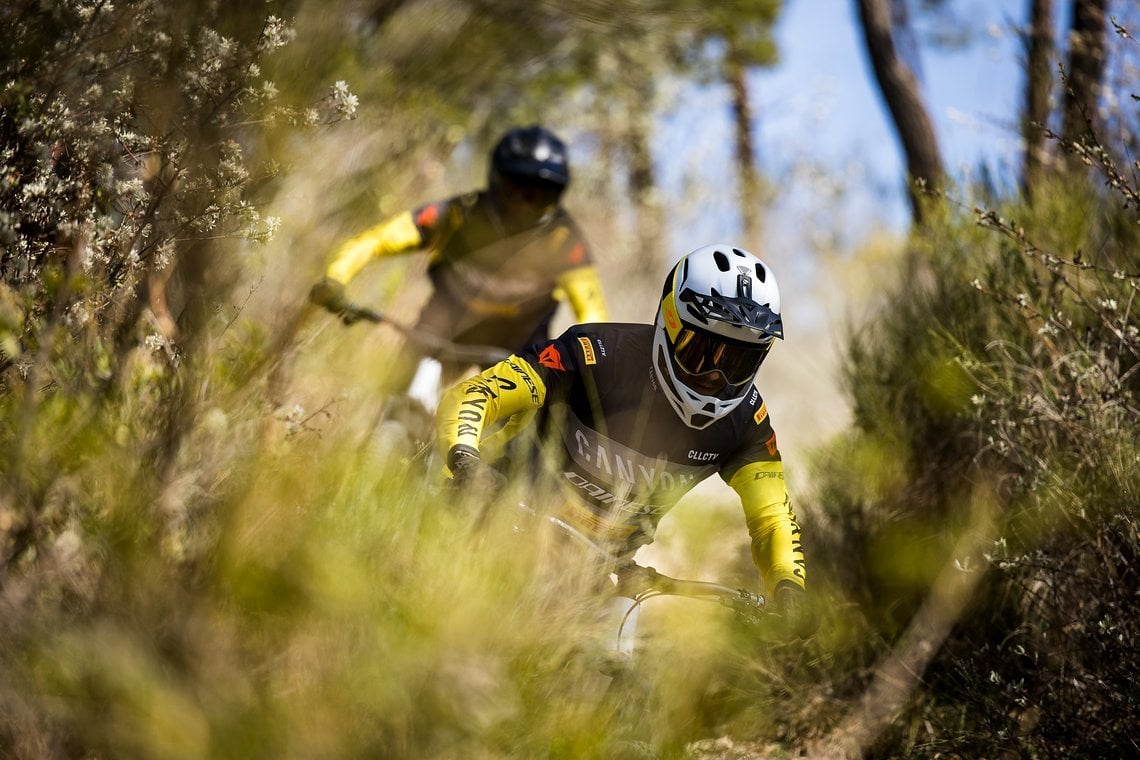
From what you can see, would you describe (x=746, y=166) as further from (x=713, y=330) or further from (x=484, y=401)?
(x=484, y=401)

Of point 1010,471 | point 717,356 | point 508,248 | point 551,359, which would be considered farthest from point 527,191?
point 1010,471

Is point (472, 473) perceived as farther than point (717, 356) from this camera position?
No

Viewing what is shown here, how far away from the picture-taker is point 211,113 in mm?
3654

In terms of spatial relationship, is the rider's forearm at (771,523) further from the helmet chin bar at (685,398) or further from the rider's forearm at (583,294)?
the rider's forearm at (583,294)

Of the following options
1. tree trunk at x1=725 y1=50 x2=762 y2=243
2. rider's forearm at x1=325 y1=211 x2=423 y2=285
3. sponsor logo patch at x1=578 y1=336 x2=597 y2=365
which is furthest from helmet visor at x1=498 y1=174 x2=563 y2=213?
tree trunk at x1=725 y1=50 x2=762 y2=243

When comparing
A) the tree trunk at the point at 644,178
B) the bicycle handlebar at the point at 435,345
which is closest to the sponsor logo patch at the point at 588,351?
the bicycle handlebar at the point at 435,345

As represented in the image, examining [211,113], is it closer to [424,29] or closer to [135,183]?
[135,183]

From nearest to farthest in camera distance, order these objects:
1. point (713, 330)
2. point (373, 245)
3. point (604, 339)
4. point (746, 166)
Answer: point (713, 330) < point (604, 339) < point (373, 245) < point (746, 166)

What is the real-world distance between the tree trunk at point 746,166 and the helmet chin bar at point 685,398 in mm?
17781

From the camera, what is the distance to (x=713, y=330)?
3834 millimetres

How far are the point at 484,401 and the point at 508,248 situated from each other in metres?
2.77

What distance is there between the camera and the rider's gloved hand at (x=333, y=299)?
14.9 ft

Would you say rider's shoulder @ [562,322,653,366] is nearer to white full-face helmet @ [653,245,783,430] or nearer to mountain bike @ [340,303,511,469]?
white full-face helmet @ [653,245,783,430]

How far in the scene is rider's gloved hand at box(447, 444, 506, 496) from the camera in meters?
3.24
